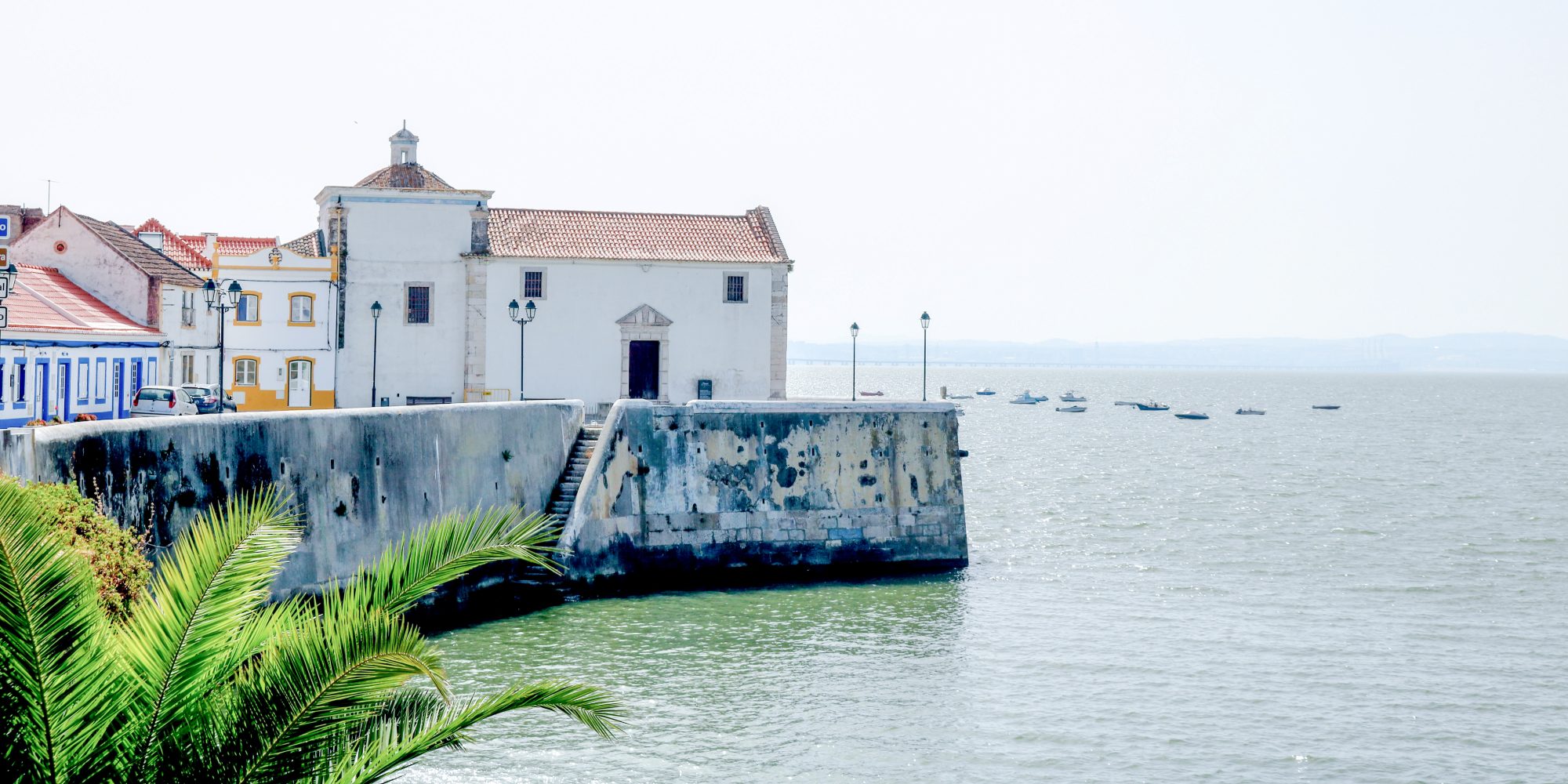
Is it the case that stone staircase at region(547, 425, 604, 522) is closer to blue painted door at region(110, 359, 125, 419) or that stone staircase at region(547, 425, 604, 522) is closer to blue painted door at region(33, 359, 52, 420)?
blue painted door at region(33, 359, 52, 420)

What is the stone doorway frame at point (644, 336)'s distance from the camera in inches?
1656

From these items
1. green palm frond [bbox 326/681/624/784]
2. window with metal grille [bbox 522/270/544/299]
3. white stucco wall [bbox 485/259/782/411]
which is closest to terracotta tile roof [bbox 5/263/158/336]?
white stucco wall [bbox 485/259/782/411]

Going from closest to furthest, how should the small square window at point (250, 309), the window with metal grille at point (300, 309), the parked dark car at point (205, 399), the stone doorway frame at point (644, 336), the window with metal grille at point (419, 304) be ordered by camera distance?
the parked dark car at point (205, 399)
the stone doorway frame at point (644, 336)
the window with metal grille at point (419, 304)
the window with metal grille at point (300, 309)
the small square window at point (250, 309)

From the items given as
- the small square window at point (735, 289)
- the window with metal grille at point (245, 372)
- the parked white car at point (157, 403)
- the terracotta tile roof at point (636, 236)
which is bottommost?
the parked white car at point (157, 403)

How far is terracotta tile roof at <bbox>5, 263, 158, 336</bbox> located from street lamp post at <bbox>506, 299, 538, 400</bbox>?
31.7 ft

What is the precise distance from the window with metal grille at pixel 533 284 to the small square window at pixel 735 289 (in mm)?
5170

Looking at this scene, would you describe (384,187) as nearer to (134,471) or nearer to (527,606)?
(527,606)

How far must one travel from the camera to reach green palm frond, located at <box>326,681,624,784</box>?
7.41 m

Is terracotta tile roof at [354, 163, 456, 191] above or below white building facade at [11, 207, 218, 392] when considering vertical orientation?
above

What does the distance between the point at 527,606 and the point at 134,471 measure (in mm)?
9150

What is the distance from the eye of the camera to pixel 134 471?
16531 millimetres

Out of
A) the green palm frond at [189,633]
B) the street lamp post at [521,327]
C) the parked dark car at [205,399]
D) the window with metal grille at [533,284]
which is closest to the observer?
the green palm frond at [189,633]

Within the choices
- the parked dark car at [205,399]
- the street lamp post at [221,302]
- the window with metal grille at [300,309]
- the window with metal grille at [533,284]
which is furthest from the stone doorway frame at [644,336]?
the parked dark car at [205,399]

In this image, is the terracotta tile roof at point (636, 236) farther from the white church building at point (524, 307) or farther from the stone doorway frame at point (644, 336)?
the stone doorway frame at point (644, 336)
